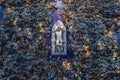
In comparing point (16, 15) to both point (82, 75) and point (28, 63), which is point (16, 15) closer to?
point (28, 63)

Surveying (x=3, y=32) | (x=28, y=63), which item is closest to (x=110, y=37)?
(x=28, y=63)

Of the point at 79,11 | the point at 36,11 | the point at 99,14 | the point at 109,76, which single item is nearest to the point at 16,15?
the point at 36,11

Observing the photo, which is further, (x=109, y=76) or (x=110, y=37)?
(x=110, y=37)

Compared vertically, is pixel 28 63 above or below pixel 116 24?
below

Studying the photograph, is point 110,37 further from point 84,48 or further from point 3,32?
point 3,32

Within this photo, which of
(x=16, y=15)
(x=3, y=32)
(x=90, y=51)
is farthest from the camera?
(x=16, y=15)

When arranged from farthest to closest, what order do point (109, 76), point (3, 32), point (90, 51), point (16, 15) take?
point (16, 15) < point (3, 32) < point (90, 51) < point (109, 76)

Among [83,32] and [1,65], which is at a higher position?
[83,32]

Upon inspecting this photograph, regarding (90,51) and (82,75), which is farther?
(90,51)

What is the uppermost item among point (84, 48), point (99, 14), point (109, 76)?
point (99, 14)
